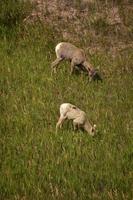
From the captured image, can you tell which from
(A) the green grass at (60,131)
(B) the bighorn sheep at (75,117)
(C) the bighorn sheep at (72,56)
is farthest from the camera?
(C) the bighorn sheep at (72,56)

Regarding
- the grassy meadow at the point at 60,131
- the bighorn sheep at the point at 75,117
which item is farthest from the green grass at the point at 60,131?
the bighorn sheep at the point at 75,117

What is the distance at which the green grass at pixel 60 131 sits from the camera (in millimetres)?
8391

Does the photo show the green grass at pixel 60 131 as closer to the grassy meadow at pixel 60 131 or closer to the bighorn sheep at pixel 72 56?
the grassy meadow at pixel 60 131

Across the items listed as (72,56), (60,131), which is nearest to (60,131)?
(60,131)

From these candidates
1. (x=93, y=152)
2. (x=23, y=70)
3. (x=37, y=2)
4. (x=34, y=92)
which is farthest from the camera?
(x=37, y=2)

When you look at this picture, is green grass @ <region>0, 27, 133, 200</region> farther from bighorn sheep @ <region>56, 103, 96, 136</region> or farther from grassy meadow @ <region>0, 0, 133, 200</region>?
bighorn sheep @ <region>56, 103, 96, 136</region>

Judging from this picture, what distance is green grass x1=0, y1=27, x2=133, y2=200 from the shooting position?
330 inches

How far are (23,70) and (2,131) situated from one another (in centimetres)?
292

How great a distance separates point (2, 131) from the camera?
10117 mm

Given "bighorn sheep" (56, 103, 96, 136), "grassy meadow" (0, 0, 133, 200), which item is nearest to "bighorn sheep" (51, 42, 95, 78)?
"grassy meadow" (0, 0, 133, 200)

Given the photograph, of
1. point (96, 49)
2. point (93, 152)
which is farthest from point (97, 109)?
point (96, 49)

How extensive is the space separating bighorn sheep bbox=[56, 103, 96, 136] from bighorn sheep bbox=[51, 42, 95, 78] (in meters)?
2.54

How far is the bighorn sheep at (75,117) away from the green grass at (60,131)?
0.13m

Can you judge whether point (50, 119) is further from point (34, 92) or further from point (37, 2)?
point (37, 2)
